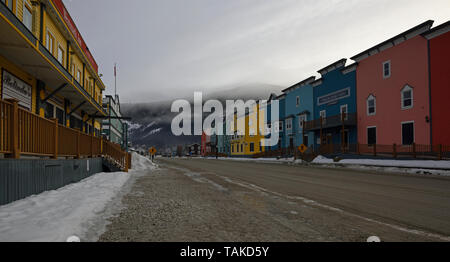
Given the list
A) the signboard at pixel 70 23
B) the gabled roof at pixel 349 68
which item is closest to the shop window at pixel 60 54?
the signboard at pixel 70 23

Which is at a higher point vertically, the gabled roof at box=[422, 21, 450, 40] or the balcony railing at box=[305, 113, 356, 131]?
the gabled roof at box=[422, 21, 450, 40]

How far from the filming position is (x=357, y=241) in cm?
354

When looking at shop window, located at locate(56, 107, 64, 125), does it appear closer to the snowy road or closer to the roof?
the snowy road

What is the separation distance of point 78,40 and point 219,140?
218 feet

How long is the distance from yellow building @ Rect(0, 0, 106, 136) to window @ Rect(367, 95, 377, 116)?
26748 mm

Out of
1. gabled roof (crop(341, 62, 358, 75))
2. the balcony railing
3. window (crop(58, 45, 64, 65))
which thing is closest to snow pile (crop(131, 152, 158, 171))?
window (crop(58, 45, 64, 65))

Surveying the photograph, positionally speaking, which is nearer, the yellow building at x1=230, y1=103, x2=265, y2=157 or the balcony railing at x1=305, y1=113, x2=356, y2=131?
the balcony railing at x1=305, y1=113, x2=356, y2=131

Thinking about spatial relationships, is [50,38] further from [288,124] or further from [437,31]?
[288,124]

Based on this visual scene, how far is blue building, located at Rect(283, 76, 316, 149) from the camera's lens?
1501 inches

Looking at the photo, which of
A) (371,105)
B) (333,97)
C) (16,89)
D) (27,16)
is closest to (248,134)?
(333,97)

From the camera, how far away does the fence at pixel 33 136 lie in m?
5.86

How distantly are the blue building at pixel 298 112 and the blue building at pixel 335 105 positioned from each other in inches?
46.4

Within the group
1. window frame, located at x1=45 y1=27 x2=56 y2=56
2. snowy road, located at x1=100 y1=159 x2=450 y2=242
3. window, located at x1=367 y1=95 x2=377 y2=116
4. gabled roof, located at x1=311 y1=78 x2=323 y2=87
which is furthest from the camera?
gabled roof, located at x1=311 y1=78 x2=323 y2=87

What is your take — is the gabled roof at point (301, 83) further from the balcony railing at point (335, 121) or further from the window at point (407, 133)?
the window at point (407, 133)
